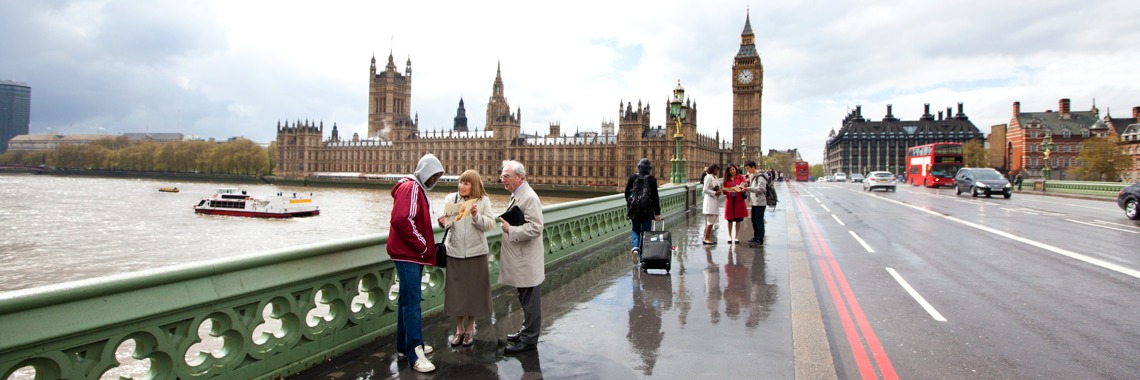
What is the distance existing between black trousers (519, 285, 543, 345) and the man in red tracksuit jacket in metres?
0.87

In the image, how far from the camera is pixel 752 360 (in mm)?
5059

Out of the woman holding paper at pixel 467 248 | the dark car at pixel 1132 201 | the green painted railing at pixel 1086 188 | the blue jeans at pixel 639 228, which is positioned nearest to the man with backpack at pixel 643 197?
the blue jeans at pixel 639 228

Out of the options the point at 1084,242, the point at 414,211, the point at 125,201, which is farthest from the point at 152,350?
the point at 125,201

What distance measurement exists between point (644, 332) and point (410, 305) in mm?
2282

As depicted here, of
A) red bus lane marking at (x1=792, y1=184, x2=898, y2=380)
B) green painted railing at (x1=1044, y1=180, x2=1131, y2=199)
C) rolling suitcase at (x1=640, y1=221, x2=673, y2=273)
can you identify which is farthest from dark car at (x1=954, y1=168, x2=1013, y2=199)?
rolling suitcase at (x1=640, y1=221, x2=673, y2=273)

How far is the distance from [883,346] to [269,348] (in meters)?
5.11

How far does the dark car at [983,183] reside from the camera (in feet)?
98.7

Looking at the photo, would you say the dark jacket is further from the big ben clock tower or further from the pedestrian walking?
the big ben clock tower

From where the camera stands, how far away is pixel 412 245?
4652 millimetres

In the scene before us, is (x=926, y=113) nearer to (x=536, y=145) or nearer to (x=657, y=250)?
(x=536, y=145)

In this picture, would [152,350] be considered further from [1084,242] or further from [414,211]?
[1084,242]

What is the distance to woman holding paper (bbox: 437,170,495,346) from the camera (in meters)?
5.04

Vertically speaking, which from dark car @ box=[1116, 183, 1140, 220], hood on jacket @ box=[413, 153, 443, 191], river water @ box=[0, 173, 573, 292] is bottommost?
river water @ box=[0, 173, 573, 292]

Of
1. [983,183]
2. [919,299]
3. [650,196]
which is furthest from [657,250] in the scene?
[983,183]
